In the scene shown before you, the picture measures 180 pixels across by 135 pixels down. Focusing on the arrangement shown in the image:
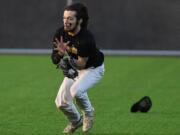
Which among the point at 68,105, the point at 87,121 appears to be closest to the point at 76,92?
the point at 68,105

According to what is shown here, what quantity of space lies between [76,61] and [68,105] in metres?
0.58

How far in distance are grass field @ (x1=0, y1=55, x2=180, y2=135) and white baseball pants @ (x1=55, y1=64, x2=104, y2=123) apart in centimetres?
37

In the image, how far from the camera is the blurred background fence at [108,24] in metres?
20.7

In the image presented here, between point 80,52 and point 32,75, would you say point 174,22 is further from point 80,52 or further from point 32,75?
point 80,52

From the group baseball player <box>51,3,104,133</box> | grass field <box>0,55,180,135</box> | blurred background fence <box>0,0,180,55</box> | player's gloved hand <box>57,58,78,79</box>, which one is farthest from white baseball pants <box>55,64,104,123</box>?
blurred background fence <box>0,0,180,55</box>

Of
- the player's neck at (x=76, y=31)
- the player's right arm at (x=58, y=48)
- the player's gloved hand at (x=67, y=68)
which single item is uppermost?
the player's neck at (x=76, y=31)

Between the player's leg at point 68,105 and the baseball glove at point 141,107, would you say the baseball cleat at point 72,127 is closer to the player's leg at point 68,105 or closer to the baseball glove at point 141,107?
the player's leg at point 68,105

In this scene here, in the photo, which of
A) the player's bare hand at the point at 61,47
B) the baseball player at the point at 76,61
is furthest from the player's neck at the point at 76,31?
the player's bare hand at the point at 61,47

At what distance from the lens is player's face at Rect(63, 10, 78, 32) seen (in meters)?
7.33

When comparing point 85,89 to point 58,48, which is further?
point 85,89

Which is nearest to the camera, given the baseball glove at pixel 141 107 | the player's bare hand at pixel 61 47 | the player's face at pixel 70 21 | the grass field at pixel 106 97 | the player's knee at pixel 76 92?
the player's bare hand at pixel 61 47

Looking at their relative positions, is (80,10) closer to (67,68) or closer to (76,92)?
(67,68)

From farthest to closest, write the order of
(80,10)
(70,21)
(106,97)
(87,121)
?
(106,97)
(87,121)
(80,10)
(70,21)

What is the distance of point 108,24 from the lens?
20953mm
